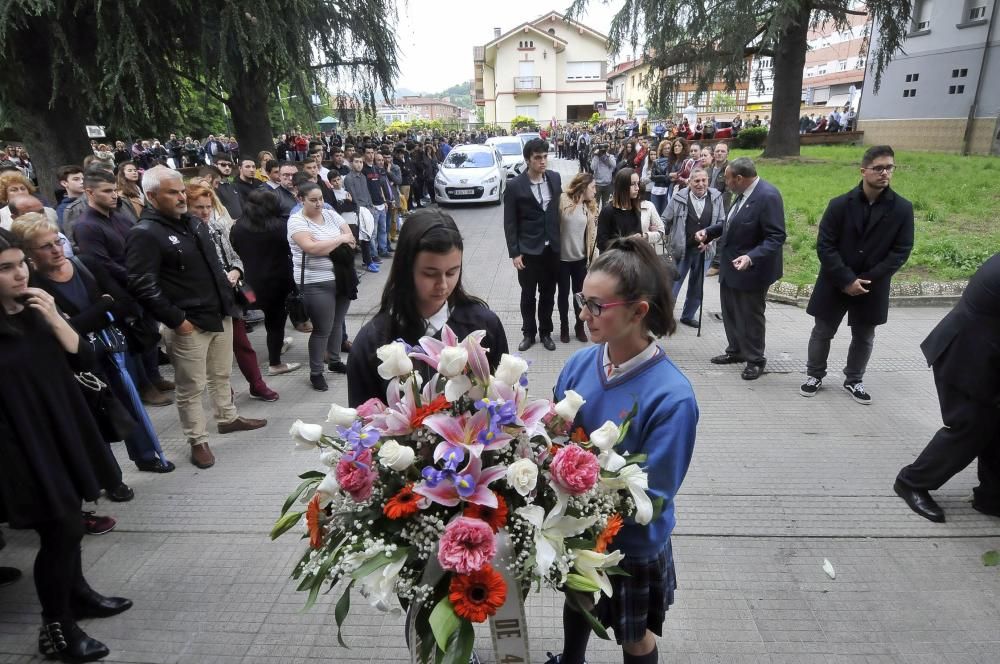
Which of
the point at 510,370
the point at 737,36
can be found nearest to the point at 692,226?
the point at 510,370

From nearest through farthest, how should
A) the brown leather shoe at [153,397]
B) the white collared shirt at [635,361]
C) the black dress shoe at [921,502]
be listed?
the white collared shirt at [635,361], the black dress shoe at [921,502], the brown leather shoe at [153,397]

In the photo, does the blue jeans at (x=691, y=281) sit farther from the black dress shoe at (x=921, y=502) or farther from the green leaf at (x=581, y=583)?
the green leaf at (x=581, y=583)

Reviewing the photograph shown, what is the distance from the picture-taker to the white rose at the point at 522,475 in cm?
131

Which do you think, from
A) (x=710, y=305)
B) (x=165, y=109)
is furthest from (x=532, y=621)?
(x=165, y=109)

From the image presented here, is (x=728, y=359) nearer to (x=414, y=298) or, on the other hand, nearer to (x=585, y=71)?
(x=414, y=298)

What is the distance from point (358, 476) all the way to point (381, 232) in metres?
10.1

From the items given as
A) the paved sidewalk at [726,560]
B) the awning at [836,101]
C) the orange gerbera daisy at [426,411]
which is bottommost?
the paved sidewalk at [726,560]

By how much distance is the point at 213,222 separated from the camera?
5559 mm

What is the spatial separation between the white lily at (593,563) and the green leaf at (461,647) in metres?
0.30

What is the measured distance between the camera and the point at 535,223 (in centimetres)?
592

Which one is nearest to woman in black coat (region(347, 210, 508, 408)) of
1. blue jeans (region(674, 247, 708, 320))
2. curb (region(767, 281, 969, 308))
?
blue jeans (region(674, 247, 708, 320))

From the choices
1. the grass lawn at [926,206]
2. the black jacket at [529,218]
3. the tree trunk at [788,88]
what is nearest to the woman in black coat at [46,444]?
the black jacket at [529,218]

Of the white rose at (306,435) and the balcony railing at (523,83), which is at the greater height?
the balcony railing at (523,83)

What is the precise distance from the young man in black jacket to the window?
68047mm
